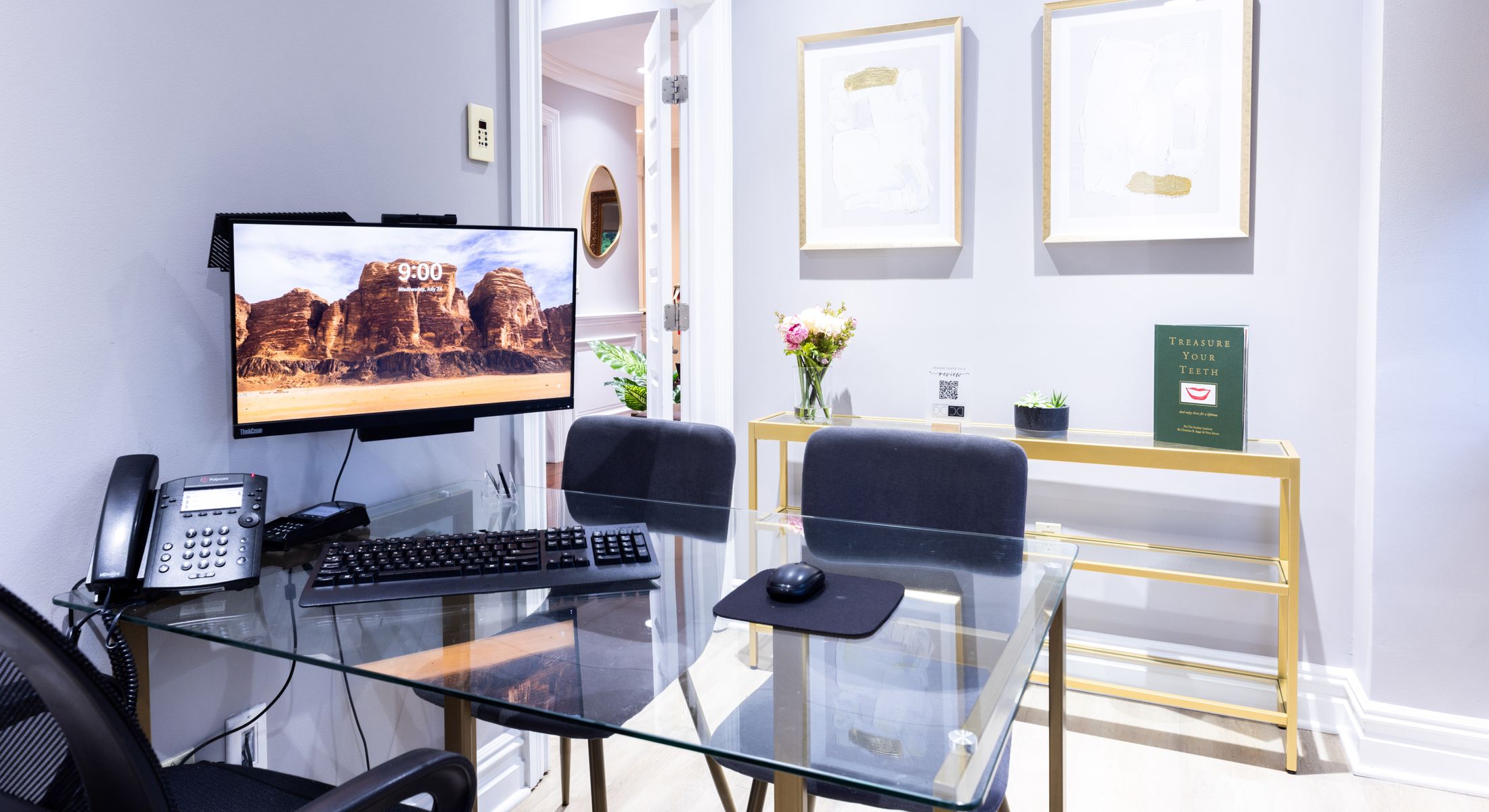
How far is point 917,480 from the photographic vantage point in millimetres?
1750

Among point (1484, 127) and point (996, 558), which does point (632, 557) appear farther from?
point (1484, 127)

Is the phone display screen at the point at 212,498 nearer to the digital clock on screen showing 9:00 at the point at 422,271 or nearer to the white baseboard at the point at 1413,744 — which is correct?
the digital clock on screen showing 9:00 at the point at 422,271

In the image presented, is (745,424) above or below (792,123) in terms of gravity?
below

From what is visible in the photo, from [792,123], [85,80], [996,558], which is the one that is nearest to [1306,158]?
[792,123]

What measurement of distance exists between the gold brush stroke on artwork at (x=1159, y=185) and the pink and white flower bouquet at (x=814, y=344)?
36.3 inches

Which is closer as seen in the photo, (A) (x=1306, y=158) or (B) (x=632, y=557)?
(B) (x=632, y=557)

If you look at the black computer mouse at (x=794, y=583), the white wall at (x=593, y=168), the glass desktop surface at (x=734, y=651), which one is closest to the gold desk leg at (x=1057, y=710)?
the glass desktop surface at (x=734, y=651)

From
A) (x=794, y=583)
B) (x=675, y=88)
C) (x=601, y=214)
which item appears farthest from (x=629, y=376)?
(x=794, y=583)

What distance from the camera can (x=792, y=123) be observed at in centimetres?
306

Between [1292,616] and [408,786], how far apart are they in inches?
87.6

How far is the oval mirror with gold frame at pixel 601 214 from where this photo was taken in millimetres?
5840

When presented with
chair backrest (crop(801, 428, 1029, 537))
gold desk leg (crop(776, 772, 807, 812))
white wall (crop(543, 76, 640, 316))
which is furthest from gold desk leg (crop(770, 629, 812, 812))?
white wall (crop(543, 76, 640, 316))

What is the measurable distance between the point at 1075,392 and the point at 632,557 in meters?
1.80

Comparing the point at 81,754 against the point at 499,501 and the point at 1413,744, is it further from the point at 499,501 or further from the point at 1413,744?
the point at 1413,744
